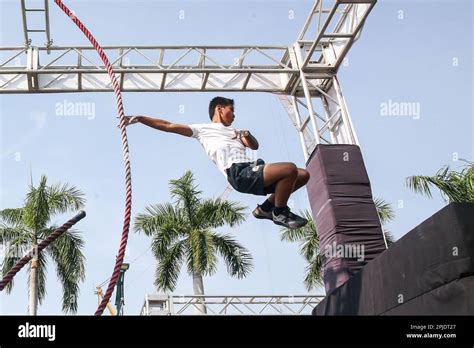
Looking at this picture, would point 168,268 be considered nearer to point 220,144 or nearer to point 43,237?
point 43,237

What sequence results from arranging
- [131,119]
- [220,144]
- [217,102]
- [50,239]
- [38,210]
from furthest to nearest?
[38,210], [217,102], [220,144], [131,119], [50,239]

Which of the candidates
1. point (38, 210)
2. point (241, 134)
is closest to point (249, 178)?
point (241, 134)

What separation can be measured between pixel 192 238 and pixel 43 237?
4.37 meters

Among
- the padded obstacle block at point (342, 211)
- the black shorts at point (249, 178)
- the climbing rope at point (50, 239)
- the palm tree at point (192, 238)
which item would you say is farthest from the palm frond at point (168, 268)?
the climbing rope at point (50, 239)

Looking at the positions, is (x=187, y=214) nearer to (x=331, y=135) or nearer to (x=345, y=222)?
(x=331, y=135)

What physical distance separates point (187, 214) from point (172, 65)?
27.5 feet

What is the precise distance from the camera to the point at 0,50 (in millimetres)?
14859

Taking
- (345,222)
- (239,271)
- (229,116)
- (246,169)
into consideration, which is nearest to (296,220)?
(246,169)

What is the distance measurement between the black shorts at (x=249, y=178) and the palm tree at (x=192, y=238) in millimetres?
13353

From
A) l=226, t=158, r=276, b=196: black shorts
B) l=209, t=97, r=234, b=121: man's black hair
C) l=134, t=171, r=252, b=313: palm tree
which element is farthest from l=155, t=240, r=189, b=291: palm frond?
l=226, t=158, r=276, b=196: black shorts

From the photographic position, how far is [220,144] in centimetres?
867

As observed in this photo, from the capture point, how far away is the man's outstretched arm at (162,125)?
26.2 feet

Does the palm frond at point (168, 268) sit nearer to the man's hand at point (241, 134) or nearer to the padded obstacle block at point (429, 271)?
the padded obstacle block at point (429, 271)
